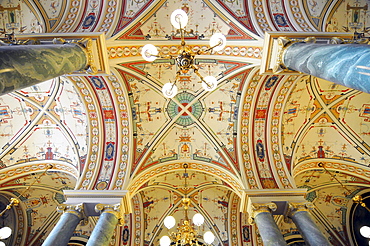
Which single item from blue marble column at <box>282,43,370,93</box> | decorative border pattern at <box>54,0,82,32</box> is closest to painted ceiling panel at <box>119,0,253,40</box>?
decorative border pattern at <box>54,0,82,32</box>

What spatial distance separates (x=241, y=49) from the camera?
24.2 feet

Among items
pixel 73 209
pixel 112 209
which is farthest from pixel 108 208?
pixel 73 209

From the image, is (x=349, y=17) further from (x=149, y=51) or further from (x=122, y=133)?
(x=122, y=133)

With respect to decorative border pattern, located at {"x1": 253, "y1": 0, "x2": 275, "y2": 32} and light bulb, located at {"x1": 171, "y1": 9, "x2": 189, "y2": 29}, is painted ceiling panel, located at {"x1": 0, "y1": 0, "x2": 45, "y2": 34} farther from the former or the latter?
decorative border pattern, located at {"x1": 253, "y1": 0, "x2": 275, "y2": 32}

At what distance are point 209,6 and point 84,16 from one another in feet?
10.5

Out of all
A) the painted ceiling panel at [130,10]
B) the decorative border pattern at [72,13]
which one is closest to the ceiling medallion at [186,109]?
the painted ceiling panel at [130,10]

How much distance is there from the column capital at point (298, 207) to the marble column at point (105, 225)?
4542mm

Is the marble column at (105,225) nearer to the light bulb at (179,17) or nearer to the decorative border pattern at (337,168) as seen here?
the light bulb at (179,17)

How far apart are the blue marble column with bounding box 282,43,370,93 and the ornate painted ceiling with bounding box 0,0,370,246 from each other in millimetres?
2467

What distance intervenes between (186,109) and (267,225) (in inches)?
168

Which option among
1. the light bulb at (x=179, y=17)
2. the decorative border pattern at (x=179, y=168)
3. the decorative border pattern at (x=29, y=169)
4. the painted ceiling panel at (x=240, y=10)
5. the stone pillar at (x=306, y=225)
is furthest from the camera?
the decorative border pattern at (x=29, y=169)

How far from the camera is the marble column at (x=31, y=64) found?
10.5 feet

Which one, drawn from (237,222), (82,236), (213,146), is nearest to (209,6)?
(213,146)

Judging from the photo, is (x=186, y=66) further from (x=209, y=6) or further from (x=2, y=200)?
(x=2, y=200)
